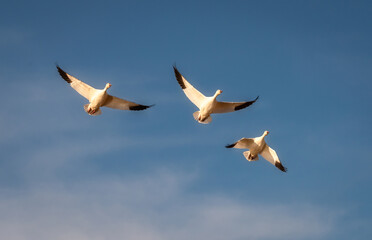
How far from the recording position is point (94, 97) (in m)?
34.4

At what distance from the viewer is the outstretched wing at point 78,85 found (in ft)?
114

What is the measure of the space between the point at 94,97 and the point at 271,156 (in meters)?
9.71

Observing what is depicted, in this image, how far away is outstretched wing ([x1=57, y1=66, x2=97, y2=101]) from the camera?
34.6m

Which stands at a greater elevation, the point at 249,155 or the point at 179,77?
the point at 179,77

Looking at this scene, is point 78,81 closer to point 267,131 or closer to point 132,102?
point 132,102

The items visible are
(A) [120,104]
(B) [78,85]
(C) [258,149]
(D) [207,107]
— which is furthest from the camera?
(C) [258,149]

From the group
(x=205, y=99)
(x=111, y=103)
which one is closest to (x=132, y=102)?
(x=111, y=103)

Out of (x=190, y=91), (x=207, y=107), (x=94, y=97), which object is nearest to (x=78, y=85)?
(x=94, y=97)

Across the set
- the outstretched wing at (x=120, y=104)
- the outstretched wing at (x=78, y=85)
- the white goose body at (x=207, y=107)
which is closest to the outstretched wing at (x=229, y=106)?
the white goose body at (x=207, y=107)

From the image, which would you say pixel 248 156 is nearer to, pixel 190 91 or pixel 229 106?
pixel 229 106

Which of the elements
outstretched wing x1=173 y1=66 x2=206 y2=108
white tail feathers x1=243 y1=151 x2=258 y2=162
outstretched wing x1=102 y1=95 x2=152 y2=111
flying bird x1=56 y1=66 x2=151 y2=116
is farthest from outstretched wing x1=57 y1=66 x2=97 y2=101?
white tail feathers x1=243 y1=151 x2=258 y2=162

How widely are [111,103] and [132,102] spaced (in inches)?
41.5

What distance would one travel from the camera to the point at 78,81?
3466 centimetres

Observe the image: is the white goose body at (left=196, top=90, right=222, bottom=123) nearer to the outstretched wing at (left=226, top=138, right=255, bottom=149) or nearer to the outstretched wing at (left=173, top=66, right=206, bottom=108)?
the outstretched wing at (left=173, top=66, right=206, bottom=108)
